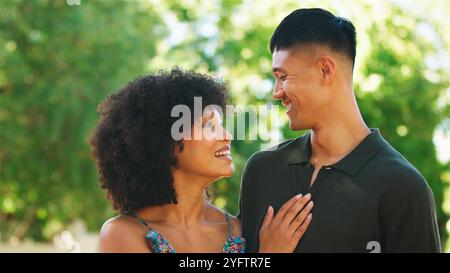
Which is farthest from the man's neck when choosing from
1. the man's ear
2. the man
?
the man's ear

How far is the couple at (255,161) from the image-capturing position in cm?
272

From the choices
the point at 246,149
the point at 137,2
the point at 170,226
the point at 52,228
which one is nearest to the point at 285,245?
the point at 170,226

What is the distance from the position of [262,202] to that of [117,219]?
0.59m

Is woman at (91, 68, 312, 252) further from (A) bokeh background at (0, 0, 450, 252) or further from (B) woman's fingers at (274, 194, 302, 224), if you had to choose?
(A) bokeh background at (0, 0, 450, 252)

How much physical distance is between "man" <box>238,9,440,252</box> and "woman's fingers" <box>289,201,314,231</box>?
0.02 metres

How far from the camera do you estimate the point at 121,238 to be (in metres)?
2.69

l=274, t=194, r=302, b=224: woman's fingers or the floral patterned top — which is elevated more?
l=274, t=194, r=302, b=224: woman's fingers

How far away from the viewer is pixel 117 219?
2777 millimetres

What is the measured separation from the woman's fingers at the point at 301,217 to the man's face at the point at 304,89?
36 cm

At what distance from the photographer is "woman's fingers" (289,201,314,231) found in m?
2.69
